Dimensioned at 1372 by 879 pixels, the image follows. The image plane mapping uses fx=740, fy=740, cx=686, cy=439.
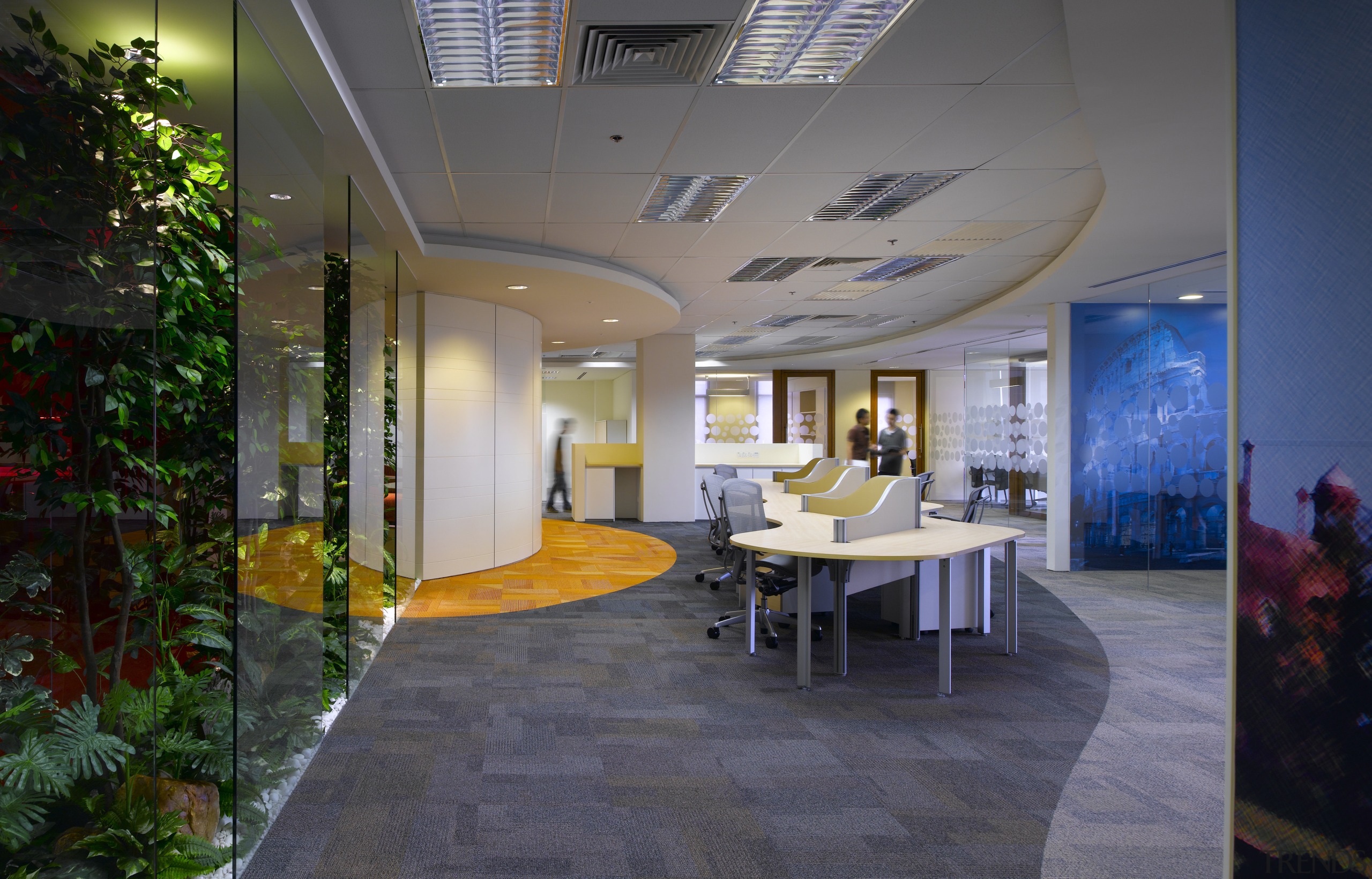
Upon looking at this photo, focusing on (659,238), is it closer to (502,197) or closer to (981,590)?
(502,197)

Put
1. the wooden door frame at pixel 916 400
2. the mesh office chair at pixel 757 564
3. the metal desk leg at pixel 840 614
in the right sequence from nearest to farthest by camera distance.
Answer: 1. the metal desk leg at pixel 840 614
2. the mesh office chair at pixel 757 564
3. the wooden door frame at pixel 916 400

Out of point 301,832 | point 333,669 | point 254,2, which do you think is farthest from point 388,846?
point 254,2

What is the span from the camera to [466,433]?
721 cm

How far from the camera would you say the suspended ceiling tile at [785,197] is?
449 centimetres

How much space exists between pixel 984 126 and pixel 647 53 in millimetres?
1800

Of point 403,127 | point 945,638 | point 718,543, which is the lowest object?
point 945,638

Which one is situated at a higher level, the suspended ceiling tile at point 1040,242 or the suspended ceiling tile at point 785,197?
the suspended ceiling tile at point 1040,242

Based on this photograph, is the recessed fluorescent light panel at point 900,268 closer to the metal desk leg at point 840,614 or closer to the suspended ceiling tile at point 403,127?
the metal desk leg at point 840,614

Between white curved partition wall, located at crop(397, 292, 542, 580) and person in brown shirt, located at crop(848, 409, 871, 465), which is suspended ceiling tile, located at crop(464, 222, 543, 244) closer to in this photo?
white curved partition wall, located at crop(397, 292, 542, 580)

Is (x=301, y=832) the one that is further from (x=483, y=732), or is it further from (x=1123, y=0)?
(x=1123, y=0)

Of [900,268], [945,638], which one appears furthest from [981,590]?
[900,268]

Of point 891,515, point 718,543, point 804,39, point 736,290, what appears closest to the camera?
point 804,39

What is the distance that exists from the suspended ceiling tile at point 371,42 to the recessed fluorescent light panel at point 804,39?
4.15 ft

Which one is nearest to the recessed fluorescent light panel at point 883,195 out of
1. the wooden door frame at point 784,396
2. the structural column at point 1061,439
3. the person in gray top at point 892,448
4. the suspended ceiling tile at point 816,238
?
the suspended ceiling tile at point 816,238
